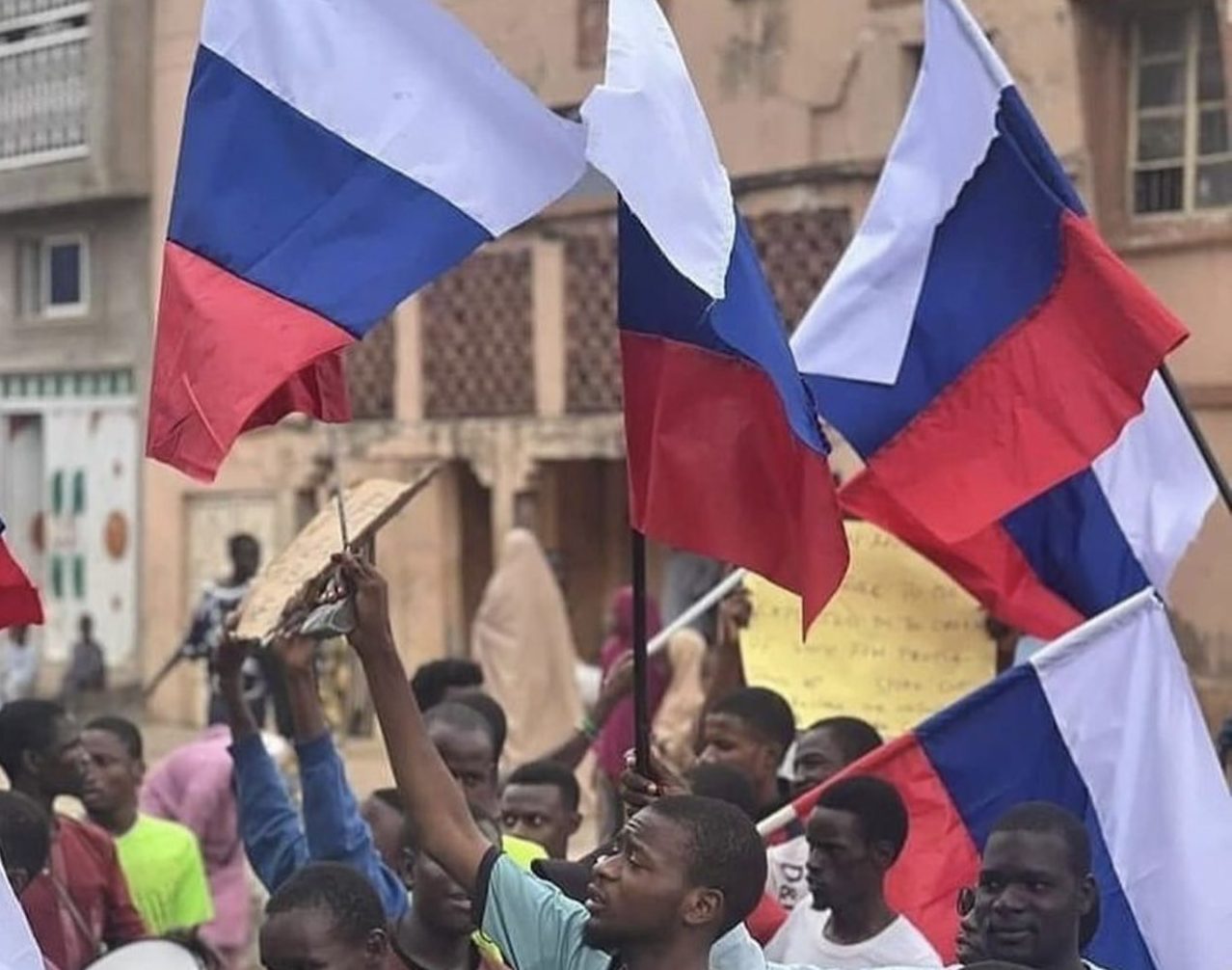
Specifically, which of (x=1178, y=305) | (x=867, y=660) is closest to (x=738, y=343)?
(x=867, y=660)

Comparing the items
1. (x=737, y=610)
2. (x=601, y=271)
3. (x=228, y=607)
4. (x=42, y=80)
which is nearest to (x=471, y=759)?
(x=737, y=610)

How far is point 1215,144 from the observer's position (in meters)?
11.6

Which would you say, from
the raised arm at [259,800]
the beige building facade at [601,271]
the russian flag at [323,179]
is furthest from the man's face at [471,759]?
the beige building facade at [601,271]

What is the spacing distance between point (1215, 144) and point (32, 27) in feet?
39.7

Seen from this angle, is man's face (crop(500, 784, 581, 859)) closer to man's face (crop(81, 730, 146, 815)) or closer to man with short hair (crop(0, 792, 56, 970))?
man with short hair (crop(0, 792, 56, 970))

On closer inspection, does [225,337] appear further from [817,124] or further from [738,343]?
[817,124]

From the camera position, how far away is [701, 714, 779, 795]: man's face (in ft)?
19.9

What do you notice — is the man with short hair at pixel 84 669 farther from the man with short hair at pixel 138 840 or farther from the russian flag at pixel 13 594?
the russian flag at pixel 13 594

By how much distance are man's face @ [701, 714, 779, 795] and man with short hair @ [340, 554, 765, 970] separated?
2.28m

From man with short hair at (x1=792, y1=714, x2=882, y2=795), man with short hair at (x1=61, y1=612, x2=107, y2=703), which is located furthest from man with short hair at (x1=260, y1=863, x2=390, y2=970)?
man with short hair at (x1=61, y1=612, x2=107, y2=703)

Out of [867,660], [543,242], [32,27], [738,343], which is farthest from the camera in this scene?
[32,27]

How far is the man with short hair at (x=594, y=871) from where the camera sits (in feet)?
11.5

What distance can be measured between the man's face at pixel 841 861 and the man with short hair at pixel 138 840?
79.4 inches

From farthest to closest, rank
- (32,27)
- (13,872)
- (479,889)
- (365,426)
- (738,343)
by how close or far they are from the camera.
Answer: (32,27) → (365,426) → (13,872) → (738,343) → (479,889)
